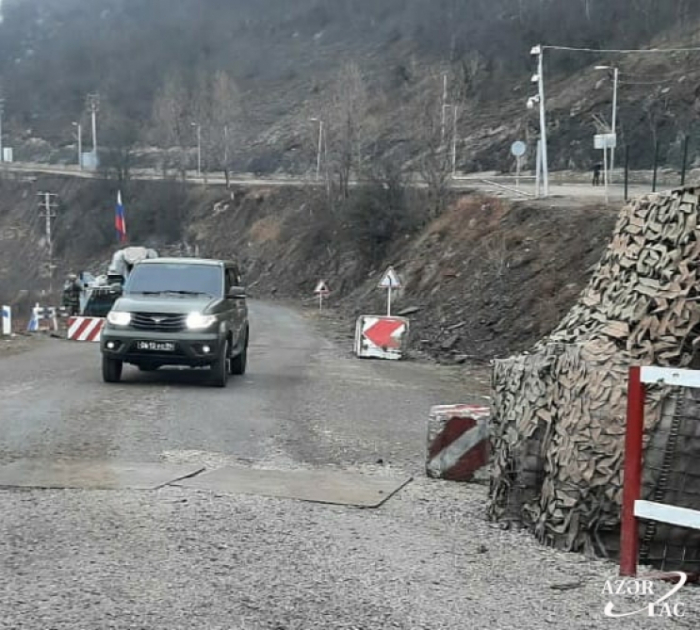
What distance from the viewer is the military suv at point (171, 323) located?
1630 centimetres

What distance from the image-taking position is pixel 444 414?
9312mm

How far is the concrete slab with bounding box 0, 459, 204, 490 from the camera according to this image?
8.46m

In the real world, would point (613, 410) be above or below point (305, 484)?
above

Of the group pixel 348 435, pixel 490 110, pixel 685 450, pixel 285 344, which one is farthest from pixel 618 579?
pixel 490 110

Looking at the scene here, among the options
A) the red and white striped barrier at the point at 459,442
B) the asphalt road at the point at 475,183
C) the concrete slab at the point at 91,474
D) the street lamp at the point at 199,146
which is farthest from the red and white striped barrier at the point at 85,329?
the street lamp at the point at 199,146

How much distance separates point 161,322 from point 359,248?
39081 millimetres

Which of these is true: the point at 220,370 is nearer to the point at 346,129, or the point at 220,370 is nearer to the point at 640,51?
the point at 346,129

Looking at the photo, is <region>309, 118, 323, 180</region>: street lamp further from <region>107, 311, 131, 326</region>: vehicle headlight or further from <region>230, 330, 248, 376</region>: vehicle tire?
<region>107, 311, 131, 326</region>: vehicle headlight

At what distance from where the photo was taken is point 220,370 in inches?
652

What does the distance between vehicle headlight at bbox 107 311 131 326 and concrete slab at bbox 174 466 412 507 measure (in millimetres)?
7301

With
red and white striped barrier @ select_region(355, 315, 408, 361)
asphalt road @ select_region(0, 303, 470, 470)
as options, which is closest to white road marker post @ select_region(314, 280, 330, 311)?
red and white striped barrier @ select_region(355, 315, 408, 361)

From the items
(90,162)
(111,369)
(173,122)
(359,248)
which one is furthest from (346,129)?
(90,162)

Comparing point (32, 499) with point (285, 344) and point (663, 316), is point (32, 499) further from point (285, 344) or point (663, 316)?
point (285, 344)

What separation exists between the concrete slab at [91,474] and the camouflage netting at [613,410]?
2837 mm
